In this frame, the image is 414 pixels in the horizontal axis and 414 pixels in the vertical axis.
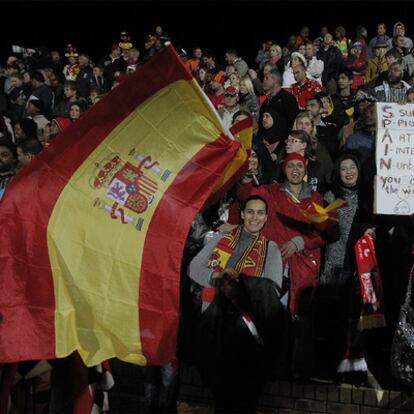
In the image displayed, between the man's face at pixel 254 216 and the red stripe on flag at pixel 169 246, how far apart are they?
1.54 ft

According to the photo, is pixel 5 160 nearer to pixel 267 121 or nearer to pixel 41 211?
pixel 41 211

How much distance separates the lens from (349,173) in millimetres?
6246

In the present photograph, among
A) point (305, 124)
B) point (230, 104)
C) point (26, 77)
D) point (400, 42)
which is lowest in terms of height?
point (305, 124)

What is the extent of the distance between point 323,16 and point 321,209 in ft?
39.1

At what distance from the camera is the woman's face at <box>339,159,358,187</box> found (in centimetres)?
624

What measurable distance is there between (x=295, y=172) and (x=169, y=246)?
1.67 metres

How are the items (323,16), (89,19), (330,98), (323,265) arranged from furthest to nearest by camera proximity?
(89,19), (323,16), (330,98), (323,265)

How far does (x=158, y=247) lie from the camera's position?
4809 mm

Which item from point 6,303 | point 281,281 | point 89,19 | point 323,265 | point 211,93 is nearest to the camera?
point 6,303

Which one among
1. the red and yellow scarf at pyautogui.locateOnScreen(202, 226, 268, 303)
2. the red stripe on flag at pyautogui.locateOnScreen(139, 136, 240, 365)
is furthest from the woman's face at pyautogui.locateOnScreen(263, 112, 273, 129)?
the red stripe on flag at pyautogui.locateOnScreen(139, 136, 240, 365)

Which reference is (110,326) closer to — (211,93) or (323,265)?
(323,265)

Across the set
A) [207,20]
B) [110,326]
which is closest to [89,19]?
[207,20]

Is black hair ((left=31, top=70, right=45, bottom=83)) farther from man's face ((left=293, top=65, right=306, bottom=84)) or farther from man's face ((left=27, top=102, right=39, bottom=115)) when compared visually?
man's face ((left=293, top=65, right=306, bottom=84))

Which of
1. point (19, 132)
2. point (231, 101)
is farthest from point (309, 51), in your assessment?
point (19, 132)
